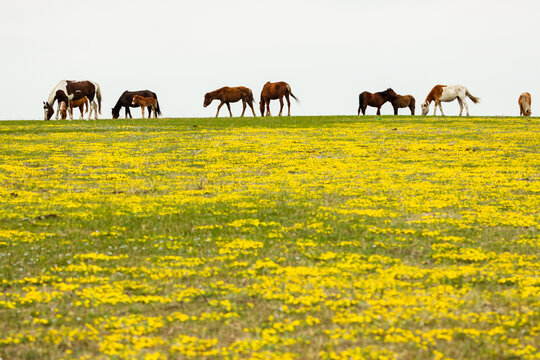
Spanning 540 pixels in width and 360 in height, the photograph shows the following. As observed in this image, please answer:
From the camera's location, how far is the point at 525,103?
5694cm

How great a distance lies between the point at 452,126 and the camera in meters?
36.1

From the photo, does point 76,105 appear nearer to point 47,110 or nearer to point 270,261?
point 47,110

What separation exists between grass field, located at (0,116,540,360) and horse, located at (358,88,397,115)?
144 ft

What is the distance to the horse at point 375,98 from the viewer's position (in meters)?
63.3

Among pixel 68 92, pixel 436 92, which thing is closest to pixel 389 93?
pixel 436 92

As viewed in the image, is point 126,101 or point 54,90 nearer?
point 54,90

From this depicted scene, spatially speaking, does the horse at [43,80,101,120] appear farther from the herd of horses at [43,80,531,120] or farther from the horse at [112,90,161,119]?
→ the horse at [112,90,161,119]

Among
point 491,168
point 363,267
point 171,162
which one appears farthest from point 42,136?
point 363,267

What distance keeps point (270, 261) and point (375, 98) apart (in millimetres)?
57319

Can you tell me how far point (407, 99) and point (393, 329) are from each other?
248ft

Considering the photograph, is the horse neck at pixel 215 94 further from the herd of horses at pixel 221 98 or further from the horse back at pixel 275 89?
the horse back at pixel 275 89

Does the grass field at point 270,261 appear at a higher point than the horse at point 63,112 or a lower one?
lower

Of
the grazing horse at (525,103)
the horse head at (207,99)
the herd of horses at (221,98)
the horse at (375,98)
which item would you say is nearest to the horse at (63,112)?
the herd of horses at (221,98)

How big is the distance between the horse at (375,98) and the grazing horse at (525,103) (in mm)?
13980
